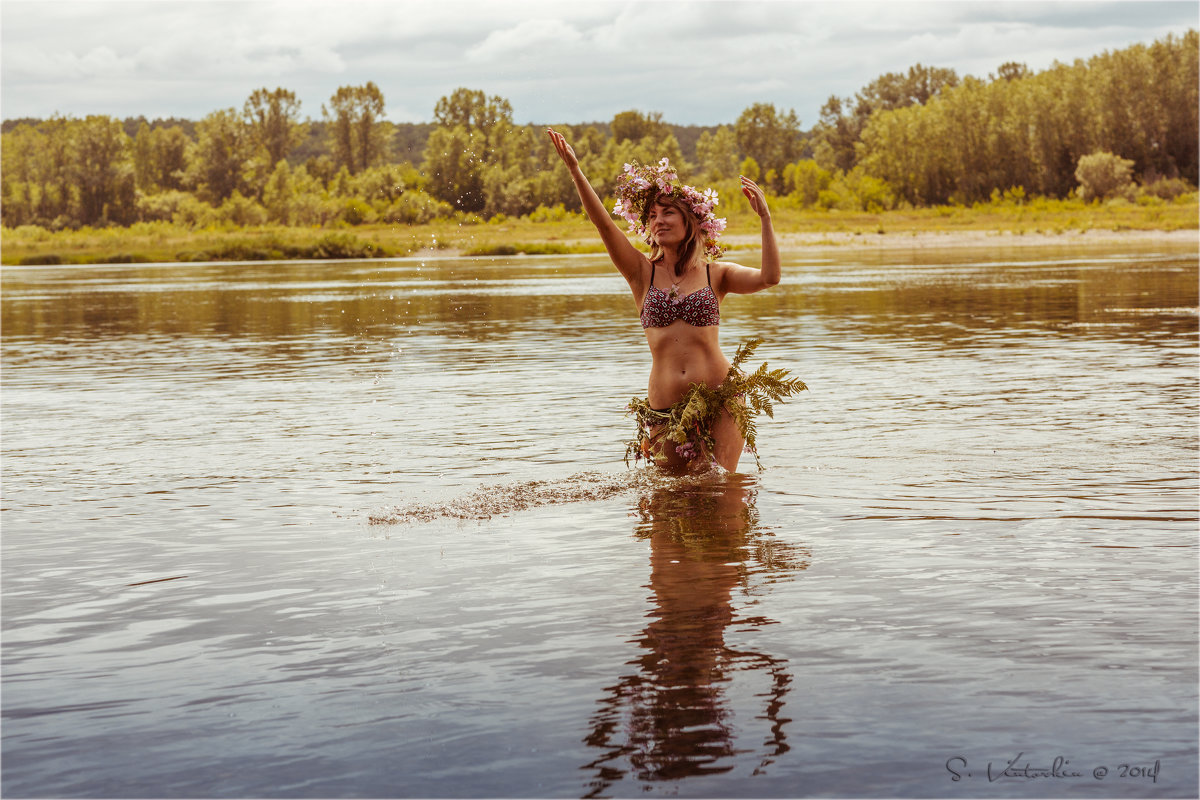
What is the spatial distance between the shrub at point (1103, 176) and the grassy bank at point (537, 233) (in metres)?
1.70

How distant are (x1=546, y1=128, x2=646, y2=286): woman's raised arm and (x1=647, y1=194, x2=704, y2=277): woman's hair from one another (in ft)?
0.82

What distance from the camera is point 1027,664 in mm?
6309

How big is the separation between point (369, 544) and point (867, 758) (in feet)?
16.2

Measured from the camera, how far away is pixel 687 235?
982 cm

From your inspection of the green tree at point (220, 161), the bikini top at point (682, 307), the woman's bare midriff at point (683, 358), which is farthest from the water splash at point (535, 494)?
the green tree at point (220, 161)

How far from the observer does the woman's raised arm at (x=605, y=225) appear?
9156 millimetres

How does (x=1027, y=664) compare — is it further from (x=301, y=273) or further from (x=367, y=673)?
(x=301, y=273)

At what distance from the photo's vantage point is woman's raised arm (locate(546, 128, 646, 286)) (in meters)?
9.16

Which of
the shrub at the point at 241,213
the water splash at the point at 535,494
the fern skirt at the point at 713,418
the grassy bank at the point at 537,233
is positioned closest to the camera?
the fern skirt at the point at 713,418

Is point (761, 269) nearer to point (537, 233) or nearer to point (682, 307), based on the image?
point (682, 307)

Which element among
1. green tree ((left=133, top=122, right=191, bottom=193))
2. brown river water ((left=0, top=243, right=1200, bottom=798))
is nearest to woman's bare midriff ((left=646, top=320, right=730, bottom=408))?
brown river water ((left=0, top=243, right=1200, bottom=798))

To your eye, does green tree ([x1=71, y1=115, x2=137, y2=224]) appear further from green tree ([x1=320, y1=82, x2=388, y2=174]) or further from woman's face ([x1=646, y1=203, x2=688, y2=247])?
woman's face ([x1=646, y1=203, x2=688, y2=247])

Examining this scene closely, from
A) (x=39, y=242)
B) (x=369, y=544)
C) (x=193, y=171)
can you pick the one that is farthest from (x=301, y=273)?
(x=193, y=171)

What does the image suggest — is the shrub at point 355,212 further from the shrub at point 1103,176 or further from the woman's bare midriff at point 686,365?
the woman's bare midriff at point 686,365
